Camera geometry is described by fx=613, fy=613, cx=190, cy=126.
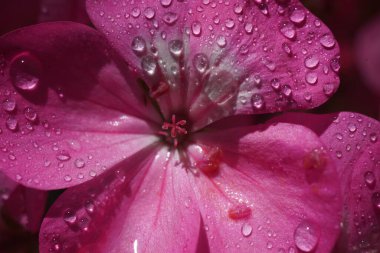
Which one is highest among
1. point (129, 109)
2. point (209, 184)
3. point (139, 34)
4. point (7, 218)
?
point (139, 34)

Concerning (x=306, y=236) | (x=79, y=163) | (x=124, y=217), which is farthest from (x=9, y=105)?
(x=306, y=236)

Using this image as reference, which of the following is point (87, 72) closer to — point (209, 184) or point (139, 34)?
point (139, 34)

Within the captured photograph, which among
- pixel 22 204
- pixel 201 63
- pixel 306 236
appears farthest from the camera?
pixel 22 204

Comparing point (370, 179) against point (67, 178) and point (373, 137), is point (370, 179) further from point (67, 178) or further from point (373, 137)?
point (67, 178)

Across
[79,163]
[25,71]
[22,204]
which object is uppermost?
[25,71]

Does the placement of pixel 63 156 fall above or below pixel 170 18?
below

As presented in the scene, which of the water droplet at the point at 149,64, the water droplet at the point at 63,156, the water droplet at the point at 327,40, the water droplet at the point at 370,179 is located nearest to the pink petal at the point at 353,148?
the water droplet at the point at 370,179

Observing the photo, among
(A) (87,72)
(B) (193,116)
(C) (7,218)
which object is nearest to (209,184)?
(B) (193,116)

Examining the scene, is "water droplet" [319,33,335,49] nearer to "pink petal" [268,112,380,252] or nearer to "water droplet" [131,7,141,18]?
"pink petal" [268,112,380,252]
